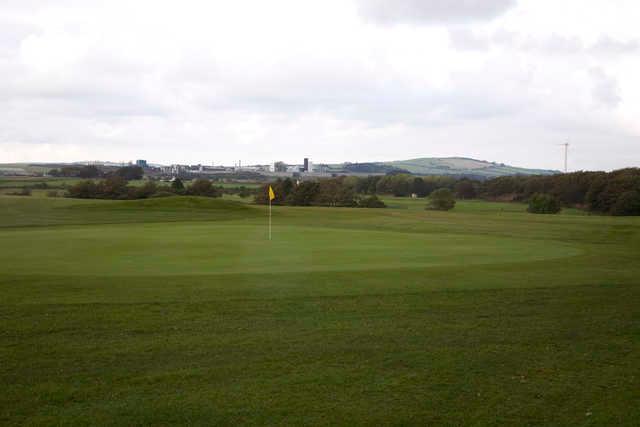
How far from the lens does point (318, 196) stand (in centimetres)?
8556

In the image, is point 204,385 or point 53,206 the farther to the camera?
point 53,206

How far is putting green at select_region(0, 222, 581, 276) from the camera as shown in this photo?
16.2m

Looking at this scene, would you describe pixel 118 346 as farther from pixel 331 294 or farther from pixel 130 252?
pixel 130 252

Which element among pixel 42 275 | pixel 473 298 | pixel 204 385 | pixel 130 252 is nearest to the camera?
pixel 204 385

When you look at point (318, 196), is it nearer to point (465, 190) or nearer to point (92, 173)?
point (465, 190)

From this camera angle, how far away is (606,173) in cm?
8462

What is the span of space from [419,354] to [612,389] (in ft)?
8.65

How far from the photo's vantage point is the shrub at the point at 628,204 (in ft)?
234

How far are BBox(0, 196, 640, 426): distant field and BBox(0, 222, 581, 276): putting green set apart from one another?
6.4 inches

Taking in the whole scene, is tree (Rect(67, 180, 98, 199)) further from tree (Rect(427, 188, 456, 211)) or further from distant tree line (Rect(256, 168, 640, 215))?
tree (Rect(427, 188, 456, 211))

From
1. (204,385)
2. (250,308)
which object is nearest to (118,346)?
(204,385)

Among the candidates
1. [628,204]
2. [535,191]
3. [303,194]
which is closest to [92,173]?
[303,194]

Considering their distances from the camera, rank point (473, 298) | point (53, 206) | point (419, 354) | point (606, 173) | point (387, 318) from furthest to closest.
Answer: point (606, 173), point (53, 206), point (473, 298), point (387, 318), point (419, 354)

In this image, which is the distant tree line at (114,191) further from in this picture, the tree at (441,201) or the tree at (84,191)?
the tree at (441,201)
